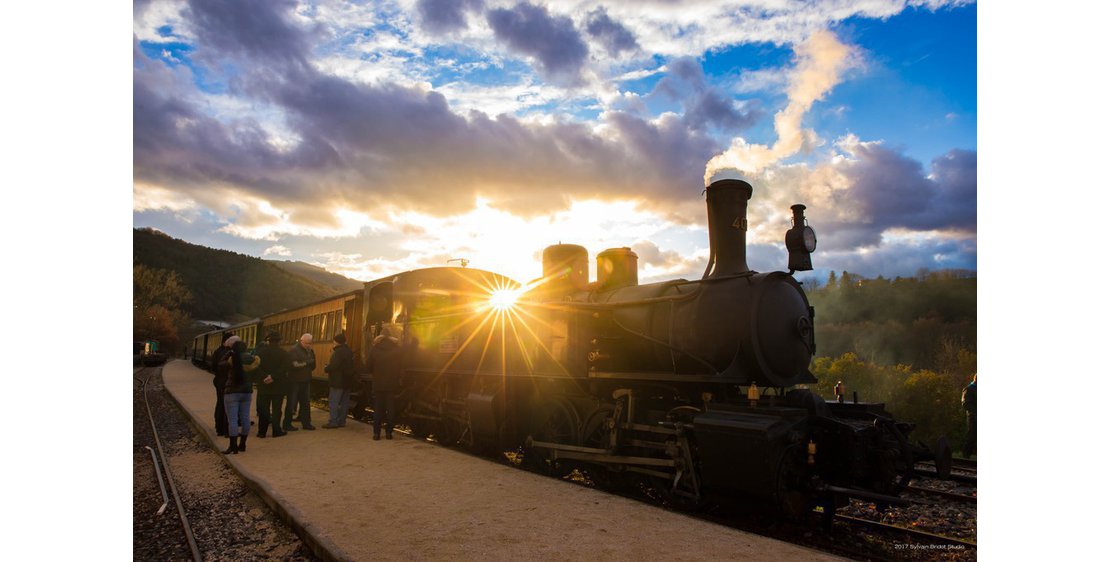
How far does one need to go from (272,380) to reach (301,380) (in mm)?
1355

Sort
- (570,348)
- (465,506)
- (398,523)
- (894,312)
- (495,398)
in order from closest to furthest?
1. (398,523)
2. (465,506)
3. (570,348)
4. (495,398)
5. (894,312)

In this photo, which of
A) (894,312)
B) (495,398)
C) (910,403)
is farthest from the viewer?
(894,312)

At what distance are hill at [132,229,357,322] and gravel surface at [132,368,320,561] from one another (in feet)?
264

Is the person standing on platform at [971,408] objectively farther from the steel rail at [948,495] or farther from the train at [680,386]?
the train at [680,386]

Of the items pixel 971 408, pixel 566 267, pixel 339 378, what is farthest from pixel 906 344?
pixel 339 378

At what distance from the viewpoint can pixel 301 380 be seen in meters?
11.8

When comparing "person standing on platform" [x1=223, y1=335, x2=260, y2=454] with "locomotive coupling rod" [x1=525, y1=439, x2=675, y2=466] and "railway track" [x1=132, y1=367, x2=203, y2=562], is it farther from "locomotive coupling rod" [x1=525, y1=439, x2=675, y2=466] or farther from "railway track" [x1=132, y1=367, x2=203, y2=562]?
"locomotive coupling rod" [x1=525, y1=439, x2=675, y2=466]

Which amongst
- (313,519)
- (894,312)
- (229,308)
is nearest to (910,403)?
(894,312)

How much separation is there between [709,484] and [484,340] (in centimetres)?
433

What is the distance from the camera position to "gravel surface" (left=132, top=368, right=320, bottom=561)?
17.3 feet

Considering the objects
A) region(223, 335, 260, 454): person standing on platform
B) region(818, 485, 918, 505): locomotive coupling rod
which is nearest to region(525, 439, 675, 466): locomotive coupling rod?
region(818, 485, 918, 505): locomotive coupling rod

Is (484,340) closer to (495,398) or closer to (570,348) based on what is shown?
(495,398)

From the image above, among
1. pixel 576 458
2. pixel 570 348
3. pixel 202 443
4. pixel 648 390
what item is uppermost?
pixel 570 348

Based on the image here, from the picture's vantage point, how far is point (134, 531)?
19.7 feet
